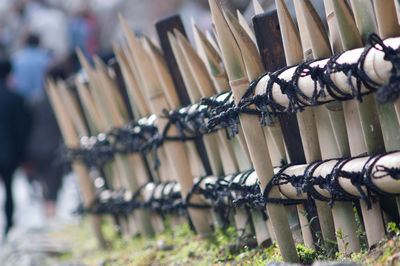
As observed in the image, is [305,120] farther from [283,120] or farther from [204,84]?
[204,84]

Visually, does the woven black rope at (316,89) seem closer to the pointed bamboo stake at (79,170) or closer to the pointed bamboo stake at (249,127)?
the pointed bamboo stake at (249,127)

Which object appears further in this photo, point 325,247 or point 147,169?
point 147,169

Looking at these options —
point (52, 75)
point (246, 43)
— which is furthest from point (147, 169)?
point (52, 75)

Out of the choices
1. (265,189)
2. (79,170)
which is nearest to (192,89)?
→ (265,189)

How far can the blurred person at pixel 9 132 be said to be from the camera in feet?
30.3

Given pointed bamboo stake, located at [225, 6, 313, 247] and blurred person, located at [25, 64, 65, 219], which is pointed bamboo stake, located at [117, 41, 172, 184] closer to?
pointed bamboo stake, located at [225, 6, 313, 247]

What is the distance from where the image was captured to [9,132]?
9.41m

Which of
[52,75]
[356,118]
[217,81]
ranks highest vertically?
[52,75]

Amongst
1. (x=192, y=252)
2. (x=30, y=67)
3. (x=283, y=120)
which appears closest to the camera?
(x=283, y=120)

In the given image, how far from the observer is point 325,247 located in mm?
3500


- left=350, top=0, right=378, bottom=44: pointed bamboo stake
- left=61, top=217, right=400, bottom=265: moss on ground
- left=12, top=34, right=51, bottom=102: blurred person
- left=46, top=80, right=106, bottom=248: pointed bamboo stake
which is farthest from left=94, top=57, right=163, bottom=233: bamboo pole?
left=12, top=34, right=51, bottom=102: blurred person

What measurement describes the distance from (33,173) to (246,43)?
25.1 feet

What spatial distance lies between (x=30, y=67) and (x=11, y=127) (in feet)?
4.87

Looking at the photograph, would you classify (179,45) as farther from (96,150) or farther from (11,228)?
(11,228)
